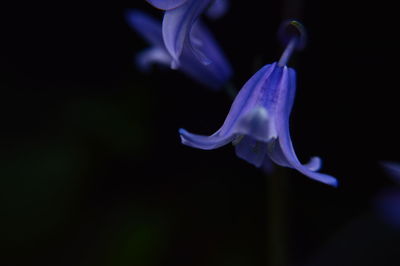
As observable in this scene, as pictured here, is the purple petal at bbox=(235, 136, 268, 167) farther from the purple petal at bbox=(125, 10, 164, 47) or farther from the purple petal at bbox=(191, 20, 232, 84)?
the purple petal at bbox=(125, 10, 164, 47)

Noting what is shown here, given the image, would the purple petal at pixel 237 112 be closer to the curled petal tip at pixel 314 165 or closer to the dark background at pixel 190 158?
the curled petal tip at pixel 314 165

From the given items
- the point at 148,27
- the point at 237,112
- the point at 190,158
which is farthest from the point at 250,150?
the point at 190,158

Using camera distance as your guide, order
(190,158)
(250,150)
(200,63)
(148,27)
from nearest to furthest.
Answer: (250,150)
(200,63)
(148,27)
(190,158)

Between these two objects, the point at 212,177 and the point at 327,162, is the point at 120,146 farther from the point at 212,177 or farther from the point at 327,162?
the point at 327,162

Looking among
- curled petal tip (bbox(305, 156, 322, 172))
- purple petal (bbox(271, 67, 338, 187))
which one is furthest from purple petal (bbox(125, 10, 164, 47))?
curled petal tip (bbox(305, 156, 322, 172))

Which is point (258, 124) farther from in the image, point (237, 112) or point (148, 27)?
point (148, 27)

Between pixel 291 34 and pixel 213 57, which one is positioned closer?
pixel 291 34

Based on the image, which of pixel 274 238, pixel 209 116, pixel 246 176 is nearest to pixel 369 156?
pixel 246 176
